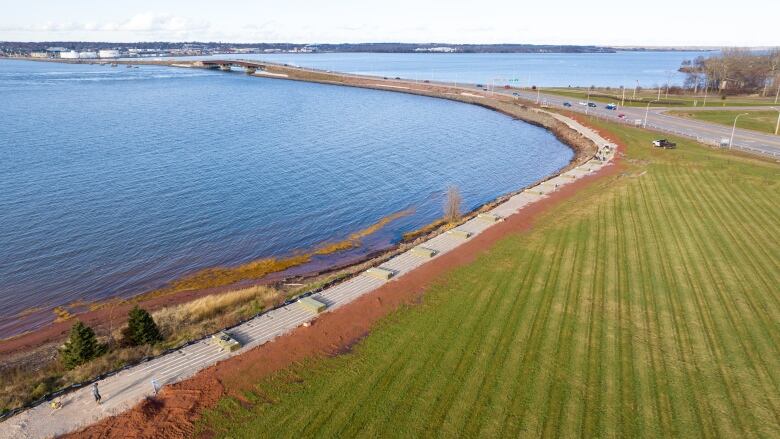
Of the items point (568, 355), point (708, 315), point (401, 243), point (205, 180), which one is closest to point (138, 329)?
point (568, 355)

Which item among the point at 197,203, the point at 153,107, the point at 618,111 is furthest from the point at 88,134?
the point at 618,111

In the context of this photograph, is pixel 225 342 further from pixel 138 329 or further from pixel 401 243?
pixel 401 243

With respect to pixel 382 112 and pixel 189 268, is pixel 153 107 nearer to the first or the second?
Result: pixel 382 112

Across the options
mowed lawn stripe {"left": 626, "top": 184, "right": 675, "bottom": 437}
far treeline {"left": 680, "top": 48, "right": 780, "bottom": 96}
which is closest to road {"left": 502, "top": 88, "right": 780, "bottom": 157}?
far treeline {"left": 680, "top": 48, "right": 780, "bottom": 96}

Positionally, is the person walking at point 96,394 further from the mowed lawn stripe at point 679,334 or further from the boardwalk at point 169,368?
the mowed lawn stripe at point 679,334

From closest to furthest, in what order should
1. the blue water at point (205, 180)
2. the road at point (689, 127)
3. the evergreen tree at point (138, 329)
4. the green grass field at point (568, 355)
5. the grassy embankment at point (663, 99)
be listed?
the green grass field at point (568, 355)
the evergreen tree at point (138, 329)
the blue water at point (205, 180)
the road at point (689, 127)
the grassy embankment at point (663, 99)

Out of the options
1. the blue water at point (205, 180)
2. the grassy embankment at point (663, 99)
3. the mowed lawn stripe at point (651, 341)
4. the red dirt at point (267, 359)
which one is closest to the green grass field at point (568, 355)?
the mowed lawn stripe at point (651, 341)

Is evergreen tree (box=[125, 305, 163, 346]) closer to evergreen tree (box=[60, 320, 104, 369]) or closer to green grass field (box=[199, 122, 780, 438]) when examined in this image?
evergreen tree (box=[60, 320, 104, 369])
